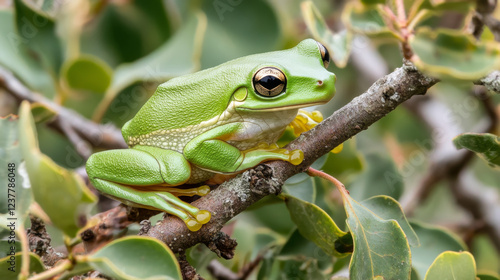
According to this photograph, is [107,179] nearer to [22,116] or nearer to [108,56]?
[22,116]

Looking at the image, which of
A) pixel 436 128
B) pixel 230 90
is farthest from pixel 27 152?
pixel 436 128

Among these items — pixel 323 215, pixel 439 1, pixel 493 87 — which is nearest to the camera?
pixel 493 87

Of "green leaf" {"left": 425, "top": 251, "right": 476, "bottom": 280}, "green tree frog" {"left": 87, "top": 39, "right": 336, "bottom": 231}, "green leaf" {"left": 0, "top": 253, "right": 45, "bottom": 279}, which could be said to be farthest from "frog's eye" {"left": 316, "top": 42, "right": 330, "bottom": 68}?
"green leaf" {"left": 0, "top": 253, "right": 45, "bottom": 279}

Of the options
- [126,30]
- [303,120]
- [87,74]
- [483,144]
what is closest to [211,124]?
[303,120]

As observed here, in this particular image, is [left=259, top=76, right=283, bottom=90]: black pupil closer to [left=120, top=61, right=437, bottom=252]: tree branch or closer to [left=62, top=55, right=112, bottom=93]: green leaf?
[left=120, top=61, right=437, bottom=252]: tree branch

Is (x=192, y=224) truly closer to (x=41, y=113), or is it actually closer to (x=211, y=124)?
(x=211, y=124)

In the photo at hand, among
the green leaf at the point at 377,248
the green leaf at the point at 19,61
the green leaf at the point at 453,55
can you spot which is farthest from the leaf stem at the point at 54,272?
the green leaf at the point at 19,61
